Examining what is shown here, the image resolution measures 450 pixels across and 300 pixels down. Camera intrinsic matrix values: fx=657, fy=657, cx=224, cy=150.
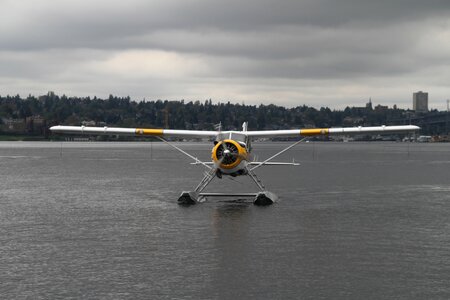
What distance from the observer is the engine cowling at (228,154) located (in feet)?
82.2

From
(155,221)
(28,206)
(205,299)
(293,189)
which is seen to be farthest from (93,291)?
(293,189)

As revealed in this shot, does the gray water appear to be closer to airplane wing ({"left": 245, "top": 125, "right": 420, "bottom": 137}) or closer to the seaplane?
the seaplane

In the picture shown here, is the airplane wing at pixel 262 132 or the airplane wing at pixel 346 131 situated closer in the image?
the airplane wing at pixel 346 131

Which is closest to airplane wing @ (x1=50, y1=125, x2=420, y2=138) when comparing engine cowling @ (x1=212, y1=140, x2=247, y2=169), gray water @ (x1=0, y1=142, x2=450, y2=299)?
engine cowling @ (x1=212, y1=140, x2=247, y2=169)

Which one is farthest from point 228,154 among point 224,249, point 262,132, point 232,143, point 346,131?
point 224,249

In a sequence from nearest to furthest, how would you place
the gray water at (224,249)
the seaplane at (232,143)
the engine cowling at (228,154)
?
the gray water at (224,249), the engine cowling at (228,154), the seaplane at (232,143)

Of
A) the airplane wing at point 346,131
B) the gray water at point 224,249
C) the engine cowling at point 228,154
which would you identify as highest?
the airplane wing at point 346,131

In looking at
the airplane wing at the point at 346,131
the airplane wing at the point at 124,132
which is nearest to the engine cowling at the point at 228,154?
the airplane wing at the point at 346,131

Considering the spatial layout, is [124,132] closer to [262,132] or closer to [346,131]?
[262,132]

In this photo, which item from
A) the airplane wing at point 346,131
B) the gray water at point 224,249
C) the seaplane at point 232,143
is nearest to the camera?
the gray water at point 224,249

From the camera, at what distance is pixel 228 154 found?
2492 centimetres

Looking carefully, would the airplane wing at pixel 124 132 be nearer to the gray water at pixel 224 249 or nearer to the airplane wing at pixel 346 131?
the airplane wing at pixel 346 131

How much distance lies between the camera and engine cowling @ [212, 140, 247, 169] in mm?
25047

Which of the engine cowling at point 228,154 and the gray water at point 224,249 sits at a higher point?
the engine cowling at point 228,154
